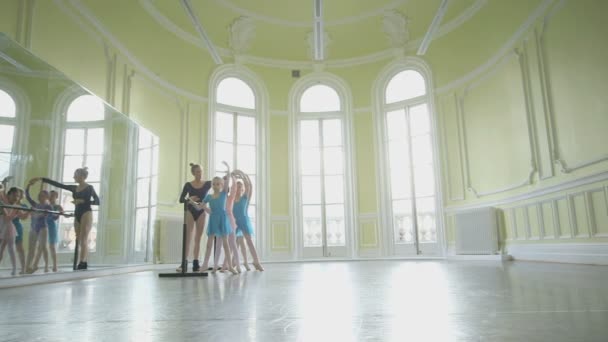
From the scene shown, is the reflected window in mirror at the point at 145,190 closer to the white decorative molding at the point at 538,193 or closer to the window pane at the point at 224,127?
the window pane at the point at 224,127

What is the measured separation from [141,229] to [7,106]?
3436mm

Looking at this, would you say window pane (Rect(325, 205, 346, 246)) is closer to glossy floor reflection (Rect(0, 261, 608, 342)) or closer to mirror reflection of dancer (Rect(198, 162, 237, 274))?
mirror reflection of dancer (Rect(198, 162, 237, 274))

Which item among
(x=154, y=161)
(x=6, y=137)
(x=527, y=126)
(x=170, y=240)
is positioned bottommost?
A: (x=170, y=240)

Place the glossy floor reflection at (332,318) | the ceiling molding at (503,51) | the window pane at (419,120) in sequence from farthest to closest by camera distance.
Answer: the window pane at (419,120) → the ceiling molding at (503,51) → the glossy floor reflection at (332,318)

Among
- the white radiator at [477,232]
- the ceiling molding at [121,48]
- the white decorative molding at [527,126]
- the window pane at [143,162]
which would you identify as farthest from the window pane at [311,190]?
the window pane at [143,162]

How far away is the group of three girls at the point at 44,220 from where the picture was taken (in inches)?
134

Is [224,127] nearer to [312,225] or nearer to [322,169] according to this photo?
[322,169]

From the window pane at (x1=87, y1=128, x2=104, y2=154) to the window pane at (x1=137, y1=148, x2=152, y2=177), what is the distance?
1335 millimetres

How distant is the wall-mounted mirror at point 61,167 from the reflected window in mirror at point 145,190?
0.17 ft

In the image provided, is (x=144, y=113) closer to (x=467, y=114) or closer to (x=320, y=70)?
(x=320, y=70)

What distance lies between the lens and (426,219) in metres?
9.45

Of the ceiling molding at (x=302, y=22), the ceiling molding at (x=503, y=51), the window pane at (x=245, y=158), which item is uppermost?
the ceiling molding at (x=302, y=22)

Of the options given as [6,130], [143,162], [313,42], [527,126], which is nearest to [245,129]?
[313,42]

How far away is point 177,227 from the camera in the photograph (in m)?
8.11
